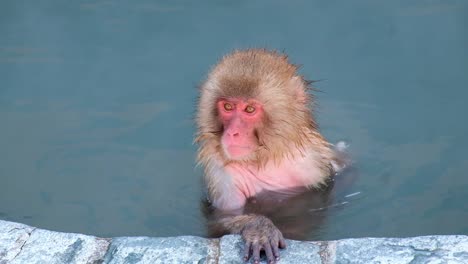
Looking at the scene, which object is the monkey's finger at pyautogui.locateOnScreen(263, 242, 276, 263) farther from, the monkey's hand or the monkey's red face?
the monkey's red face

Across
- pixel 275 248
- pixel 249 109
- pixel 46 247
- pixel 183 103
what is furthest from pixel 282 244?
pixel 183 103

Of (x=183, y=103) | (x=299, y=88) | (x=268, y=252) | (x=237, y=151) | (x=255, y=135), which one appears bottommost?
(x=268, y=252)

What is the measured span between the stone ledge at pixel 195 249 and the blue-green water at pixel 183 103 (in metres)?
1.43

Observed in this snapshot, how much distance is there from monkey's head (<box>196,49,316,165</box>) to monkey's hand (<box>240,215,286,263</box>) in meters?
0.86

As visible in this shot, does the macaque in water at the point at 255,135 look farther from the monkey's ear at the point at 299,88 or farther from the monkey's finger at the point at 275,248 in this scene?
the monkey's finger at the point at 275,248

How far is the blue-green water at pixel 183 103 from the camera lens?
5.46 metres

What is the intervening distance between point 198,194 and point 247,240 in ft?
6.28

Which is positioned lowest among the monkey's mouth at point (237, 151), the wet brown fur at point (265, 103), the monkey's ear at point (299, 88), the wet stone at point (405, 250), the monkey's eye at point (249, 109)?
the wet stone at point (405, 250)

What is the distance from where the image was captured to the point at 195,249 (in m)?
3.67

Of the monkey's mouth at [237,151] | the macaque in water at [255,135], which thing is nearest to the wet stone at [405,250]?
the macaque in water at [255,135]

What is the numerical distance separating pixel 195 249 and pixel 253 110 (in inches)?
50.0

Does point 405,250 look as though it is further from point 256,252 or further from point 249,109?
point 249,109

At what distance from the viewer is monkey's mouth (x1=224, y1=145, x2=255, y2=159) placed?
15.6 feet

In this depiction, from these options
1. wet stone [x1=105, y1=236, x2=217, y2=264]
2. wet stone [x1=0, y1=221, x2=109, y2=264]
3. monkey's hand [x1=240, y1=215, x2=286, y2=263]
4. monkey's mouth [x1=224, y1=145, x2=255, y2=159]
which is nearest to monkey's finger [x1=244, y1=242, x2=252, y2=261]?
monkey's hand [x1=240, y1=215, x2=286, y2=263]
